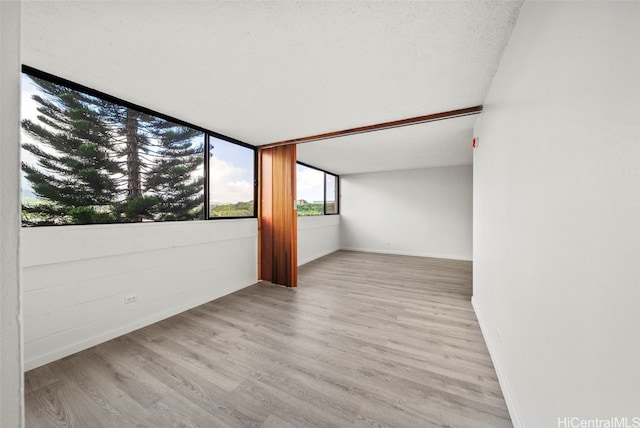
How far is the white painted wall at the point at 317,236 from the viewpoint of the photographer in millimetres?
5234

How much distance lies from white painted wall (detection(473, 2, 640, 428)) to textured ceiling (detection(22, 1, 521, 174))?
0.39m

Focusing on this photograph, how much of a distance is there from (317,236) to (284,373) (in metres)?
4.23

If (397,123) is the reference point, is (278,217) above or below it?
below

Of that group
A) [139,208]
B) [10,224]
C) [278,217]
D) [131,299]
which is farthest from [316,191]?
[10,224]

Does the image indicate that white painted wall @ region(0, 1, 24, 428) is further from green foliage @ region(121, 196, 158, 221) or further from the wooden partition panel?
the wooden partition panel

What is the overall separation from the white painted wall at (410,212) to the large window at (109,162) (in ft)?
14.0

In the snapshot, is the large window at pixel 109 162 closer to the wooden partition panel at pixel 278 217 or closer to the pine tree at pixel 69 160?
the pine tree at pixel 69 160

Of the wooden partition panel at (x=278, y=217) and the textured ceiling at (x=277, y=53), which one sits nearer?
the textured ceiling at (x=277, y=53)

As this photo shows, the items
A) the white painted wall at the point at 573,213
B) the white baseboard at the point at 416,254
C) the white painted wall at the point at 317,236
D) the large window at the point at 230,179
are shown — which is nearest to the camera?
the white painted wall at the point at 573,213

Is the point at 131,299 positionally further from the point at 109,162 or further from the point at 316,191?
the point at 316,191

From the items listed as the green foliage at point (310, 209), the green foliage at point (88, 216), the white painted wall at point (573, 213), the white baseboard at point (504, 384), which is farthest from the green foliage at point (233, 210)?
the white baseboard at point (504, 384)

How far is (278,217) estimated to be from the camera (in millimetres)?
3771

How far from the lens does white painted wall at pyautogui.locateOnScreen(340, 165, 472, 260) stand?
573 cm

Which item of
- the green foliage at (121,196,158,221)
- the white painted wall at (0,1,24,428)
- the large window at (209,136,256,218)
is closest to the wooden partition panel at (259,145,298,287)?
the large window at (209,136,256,218)
